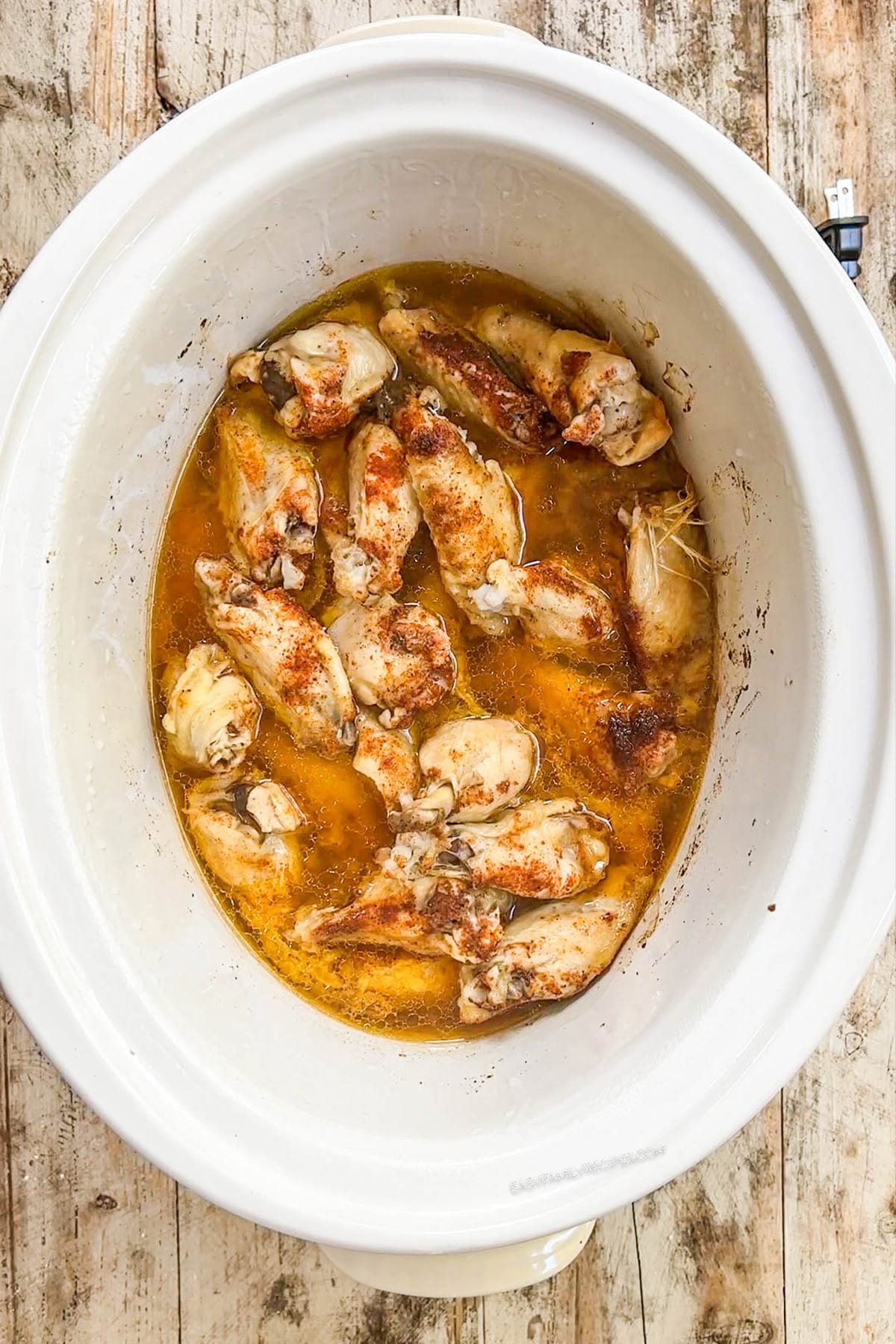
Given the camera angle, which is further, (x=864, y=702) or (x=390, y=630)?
(x=390, y=630)

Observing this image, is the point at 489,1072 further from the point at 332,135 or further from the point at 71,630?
the point at 332,135

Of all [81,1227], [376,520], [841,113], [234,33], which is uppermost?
[234,33]

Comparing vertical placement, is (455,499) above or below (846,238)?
below

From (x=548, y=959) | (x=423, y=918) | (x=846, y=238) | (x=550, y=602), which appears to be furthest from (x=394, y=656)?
(x=846, y=238)

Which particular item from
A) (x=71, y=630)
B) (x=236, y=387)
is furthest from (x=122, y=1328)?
(x=236, y=387)

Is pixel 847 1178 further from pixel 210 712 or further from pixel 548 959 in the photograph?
pixel 210 712

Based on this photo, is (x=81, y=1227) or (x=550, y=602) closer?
(x=550, y=602)

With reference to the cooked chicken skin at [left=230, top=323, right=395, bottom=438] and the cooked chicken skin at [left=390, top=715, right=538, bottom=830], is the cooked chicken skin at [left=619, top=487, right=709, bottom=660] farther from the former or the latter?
the cooked chicken skin at [left=230, top=323, right=395, bottom=438]

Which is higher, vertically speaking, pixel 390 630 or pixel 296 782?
pixel 390 630

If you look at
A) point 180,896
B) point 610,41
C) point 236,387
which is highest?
point 610,41
